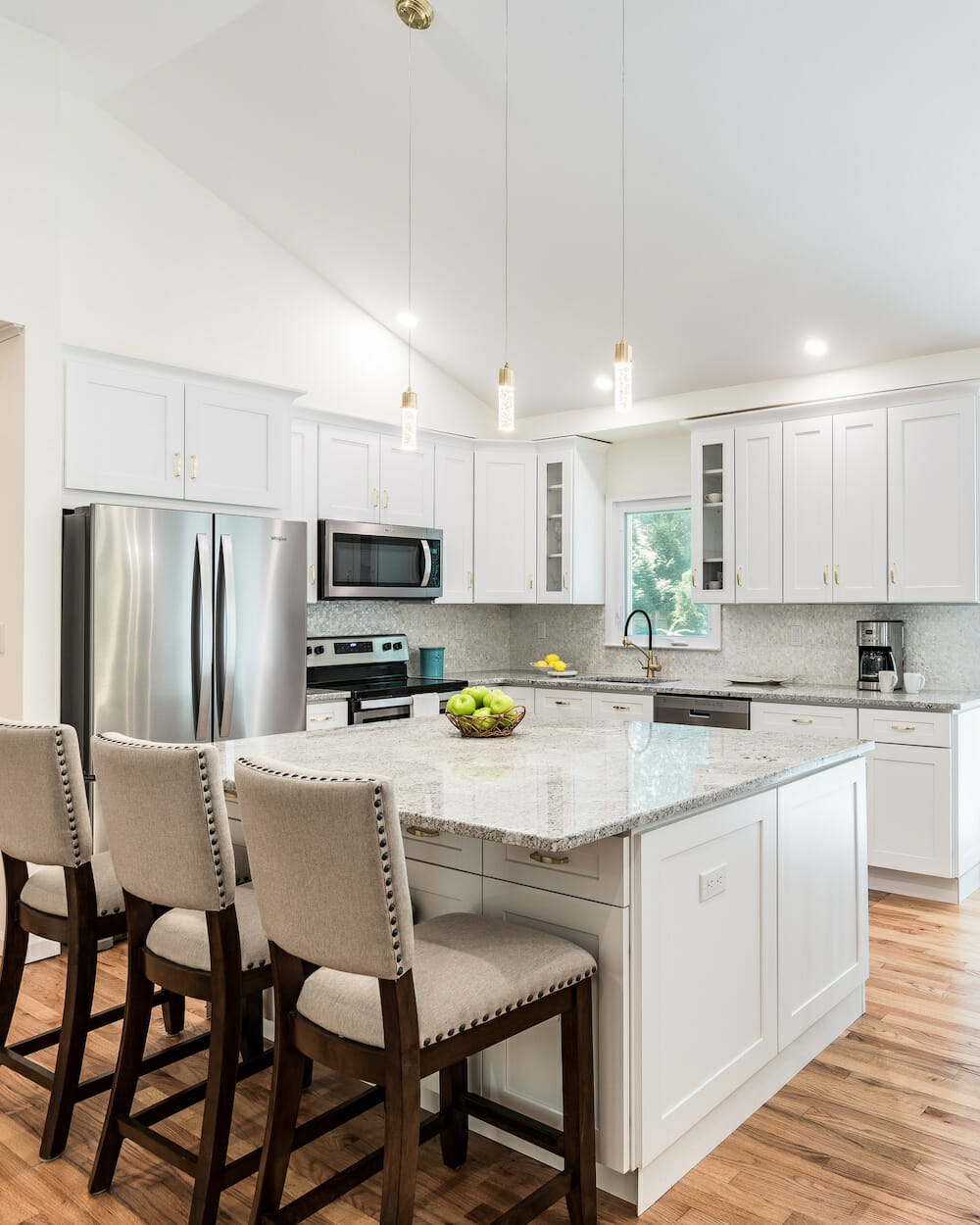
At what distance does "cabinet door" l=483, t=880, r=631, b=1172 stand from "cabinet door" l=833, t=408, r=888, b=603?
3.20 metres

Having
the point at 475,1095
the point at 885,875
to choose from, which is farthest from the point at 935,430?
the point at 475,1095

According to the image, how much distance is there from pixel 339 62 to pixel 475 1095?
12.4ft

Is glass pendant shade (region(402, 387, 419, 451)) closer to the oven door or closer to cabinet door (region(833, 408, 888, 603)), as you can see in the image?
the oven door

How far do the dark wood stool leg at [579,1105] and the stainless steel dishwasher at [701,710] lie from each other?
9.58 feet

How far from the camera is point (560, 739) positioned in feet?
9.95

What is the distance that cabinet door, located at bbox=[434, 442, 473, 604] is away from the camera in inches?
226

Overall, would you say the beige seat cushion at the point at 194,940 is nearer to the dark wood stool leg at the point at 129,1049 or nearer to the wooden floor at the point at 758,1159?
the dark wood stool leg at the point at 129,1049

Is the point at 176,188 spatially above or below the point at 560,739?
above

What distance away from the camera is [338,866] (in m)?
1.62

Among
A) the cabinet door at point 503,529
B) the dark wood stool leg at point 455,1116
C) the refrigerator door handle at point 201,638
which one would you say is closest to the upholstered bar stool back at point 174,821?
the dark wood stool leg at point 455,1116

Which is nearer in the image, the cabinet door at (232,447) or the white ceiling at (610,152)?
the white ceiling at (610,152)

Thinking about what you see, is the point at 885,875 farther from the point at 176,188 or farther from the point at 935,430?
the point at 176,188

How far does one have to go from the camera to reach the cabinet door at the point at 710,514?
206 inches

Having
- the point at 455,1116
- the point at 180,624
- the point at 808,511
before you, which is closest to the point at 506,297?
the point at 808,511
